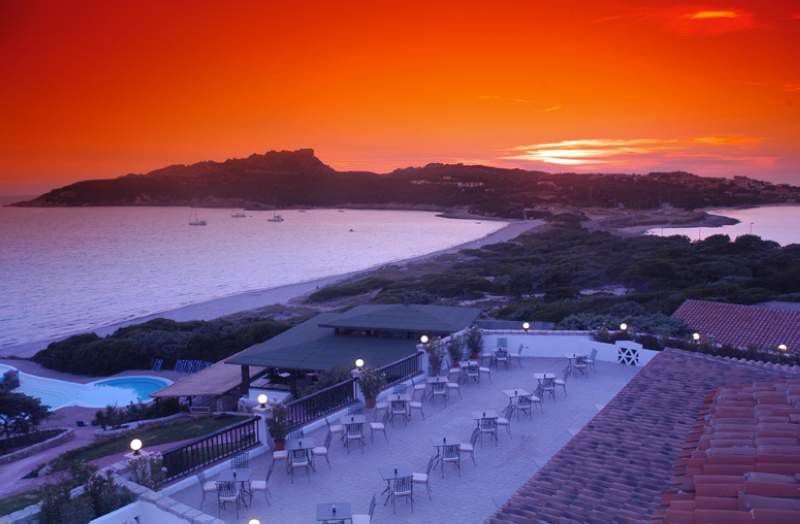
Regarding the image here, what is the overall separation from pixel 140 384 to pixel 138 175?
161 metres

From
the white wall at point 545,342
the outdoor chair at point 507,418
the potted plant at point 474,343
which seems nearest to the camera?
the outdoor chair at point 507,418

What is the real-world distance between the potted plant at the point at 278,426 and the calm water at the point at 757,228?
69.4 meters

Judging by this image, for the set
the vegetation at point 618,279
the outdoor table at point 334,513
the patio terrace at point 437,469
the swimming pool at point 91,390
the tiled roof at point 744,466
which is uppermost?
the tiled roof at point 744,466

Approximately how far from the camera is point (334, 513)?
661 cm

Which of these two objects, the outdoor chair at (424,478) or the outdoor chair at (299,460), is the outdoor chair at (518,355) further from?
the outdoor chair at (299,460)

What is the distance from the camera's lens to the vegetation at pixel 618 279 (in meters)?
32.7

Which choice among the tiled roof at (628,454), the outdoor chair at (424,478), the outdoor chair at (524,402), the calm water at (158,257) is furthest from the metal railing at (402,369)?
the calm water at (158,257)

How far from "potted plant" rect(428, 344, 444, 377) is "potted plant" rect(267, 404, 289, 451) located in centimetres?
451

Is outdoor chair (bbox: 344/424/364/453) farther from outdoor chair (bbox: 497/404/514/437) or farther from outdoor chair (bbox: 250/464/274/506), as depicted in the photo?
outdoor chair (bbox: 497/404/514/437)

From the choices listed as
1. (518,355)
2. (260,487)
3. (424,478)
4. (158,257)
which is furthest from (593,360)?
(158,257)

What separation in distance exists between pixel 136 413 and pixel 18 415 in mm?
4093

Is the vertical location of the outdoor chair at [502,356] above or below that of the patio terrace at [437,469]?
above

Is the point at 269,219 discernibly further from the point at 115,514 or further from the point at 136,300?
the point at 115,514

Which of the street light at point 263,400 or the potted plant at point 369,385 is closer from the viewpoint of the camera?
the street light at point 263,400
